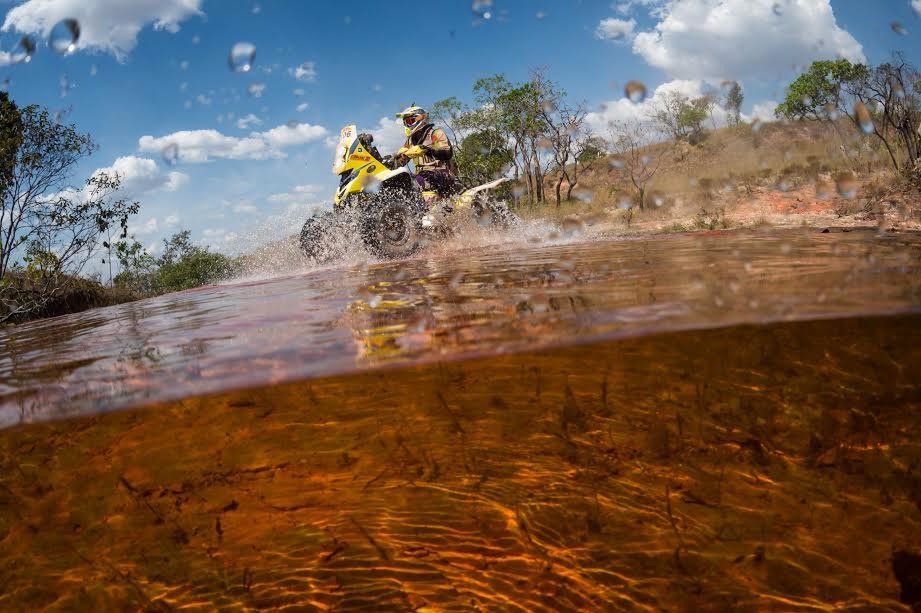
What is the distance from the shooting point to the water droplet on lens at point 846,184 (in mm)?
18378

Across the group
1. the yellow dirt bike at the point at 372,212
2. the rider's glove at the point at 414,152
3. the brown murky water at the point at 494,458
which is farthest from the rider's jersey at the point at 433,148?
the brown murky water at the point at 494,458

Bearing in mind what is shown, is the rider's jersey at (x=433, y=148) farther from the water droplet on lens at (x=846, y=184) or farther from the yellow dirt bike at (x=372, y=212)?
the water droplet on lens at (x=846, y=184)

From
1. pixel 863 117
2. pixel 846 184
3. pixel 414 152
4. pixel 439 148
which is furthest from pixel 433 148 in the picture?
pixel 863 117

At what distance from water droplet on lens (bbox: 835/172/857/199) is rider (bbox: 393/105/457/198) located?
1383 centimetres

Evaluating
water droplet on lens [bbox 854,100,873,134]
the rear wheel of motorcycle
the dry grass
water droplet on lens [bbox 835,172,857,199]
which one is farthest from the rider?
water droplet on lens [bbox 854,100,873,134]

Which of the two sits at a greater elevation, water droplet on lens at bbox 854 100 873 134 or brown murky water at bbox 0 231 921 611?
water droplet on lens at bbox 854 100 873 134

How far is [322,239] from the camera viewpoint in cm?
1087

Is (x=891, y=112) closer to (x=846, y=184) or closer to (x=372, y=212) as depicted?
(x=846, y=184)

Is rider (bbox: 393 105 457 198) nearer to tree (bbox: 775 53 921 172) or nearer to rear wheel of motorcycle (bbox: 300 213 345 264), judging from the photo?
rear wheel of motorcycle (bbox: 300 213 345 264)

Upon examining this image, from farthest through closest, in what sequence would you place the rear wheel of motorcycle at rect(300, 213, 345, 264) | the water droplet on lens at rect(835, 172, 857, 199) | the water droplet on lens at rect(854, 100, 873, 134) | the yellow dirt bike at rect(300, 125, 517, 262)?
the water droplet on lens at rect(854, 100, 873, 134), the water droplet on lens at rect(835, 172, 857, 199), the rear wheel of motorcycle at rect(300, 213, 345, 264), the yellow dirt bike at rect(300, 125, 517, 262)

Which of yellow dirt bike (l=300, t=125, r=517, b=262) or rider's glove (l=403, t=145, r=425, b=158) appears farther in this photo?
rider's glove (l=403, t=145, r=425, b=158)

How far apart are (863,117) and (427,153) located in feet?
67.8

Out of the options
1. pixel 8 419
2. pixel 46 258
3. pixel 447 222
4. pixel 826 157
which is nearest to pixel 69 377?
pixel 8 419

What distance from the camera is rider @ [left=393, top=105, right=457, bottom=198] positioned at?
11.9m
